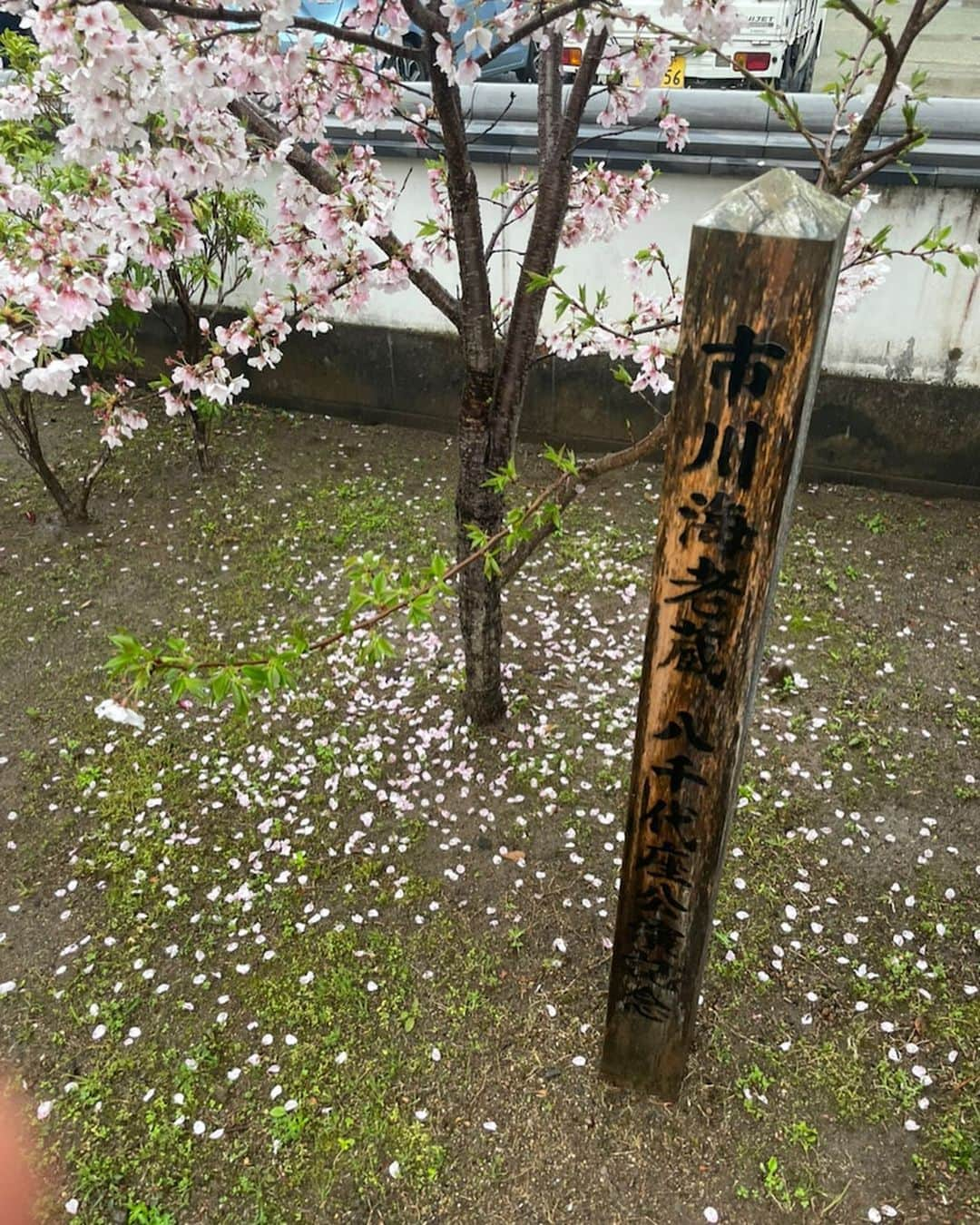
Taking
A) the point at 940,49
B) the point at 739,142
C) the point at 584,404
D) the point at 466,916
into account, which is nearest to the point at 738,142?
the point at 739,142

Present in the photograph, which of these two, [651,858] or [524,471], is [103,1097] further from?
[524,471]

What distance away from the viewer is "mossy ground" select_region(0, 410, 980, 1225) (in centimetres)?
309

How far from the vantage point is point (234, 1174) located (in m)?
3.09

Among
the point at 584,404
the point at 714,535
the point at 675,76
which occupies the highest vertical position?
the point at 675,76

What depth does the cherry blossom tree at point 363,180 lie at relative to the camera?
2.80 metres

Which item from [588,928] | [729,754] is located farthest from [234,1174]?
[729,754]

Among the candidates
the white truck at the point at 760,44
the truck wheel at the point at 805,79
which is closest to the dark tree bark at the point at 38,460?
the white truck at the point at 760,44

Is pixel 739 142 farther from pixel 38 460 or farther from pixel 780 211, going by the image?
pixel 38 460

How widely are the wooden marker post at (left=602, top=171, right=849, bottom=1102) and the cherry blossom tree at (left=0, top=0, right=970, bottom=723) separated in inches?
23.6

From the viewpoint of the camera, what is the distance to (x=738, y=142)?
6.34 metres

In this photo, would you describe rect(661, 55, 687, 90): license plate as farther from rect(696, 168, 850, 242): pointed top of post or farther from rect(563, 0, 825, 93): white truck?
rect(696, 168, 850, 242): pointed top of post

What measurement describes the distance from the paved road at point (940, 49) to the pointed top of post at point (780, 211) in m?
16.5

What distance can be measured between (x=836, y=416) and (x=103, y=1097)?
641 centimetres

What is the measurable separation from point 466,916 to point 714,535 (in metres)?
2.44
